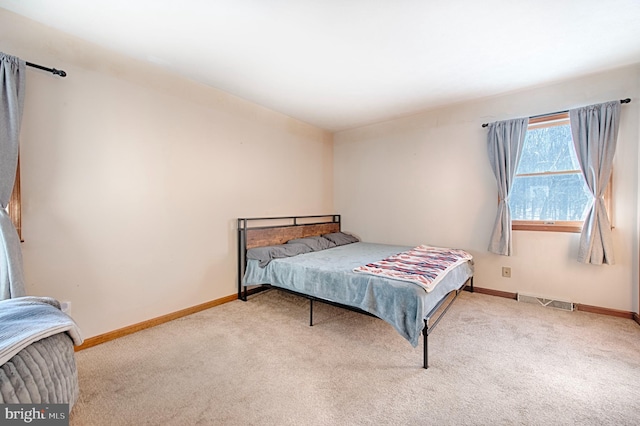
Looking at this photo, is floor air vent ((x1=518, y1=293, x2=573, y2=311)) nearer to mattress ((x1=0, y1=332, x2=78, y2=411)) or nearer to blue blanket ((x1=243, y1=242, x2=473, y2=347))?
blue blanket ((x1=243, y1=242, x2=473, y2=347))

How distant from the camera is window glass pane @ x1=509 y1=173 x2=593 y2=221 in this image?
9.28ft

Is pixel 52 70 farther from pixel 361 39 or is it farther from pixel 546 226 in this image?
pixel 546 226

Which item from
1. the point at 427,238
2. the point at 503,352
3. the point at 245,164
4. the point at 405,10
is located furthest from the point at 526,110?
the point at 245,164

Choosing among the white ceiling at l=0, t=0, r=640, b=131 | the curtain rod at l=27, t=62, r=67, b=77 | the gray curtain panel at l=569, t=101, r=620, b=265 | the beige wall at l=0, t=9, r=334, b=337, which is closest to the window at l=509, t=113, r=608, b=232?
the gray curtain panel at l=569, t=101, r=620, b=265

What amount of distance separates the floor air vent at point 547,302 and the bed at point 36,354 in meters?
4.01

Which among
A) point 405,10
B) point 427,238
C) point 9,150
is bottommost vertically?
point 427,238

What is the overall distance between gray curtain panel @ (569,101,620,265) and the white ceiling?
1.49 feet

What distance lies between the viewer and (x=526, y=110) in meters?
3.07

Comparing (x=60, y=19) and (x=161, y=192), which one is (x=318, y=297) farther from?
(x=60, y=19)

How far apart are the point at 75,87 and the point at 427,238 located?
409 centimetres

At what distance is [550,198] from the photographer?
2.98 m

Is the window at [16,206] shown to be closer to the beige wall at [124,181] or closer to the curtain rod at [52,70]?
the beige wall at [124,181]

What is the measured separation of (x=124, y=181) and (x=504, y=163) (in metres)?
3.99

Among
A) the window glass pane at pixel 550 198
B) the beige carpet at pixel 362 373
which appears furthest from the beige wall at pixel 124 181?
the window glass pane at pixel 550 198
